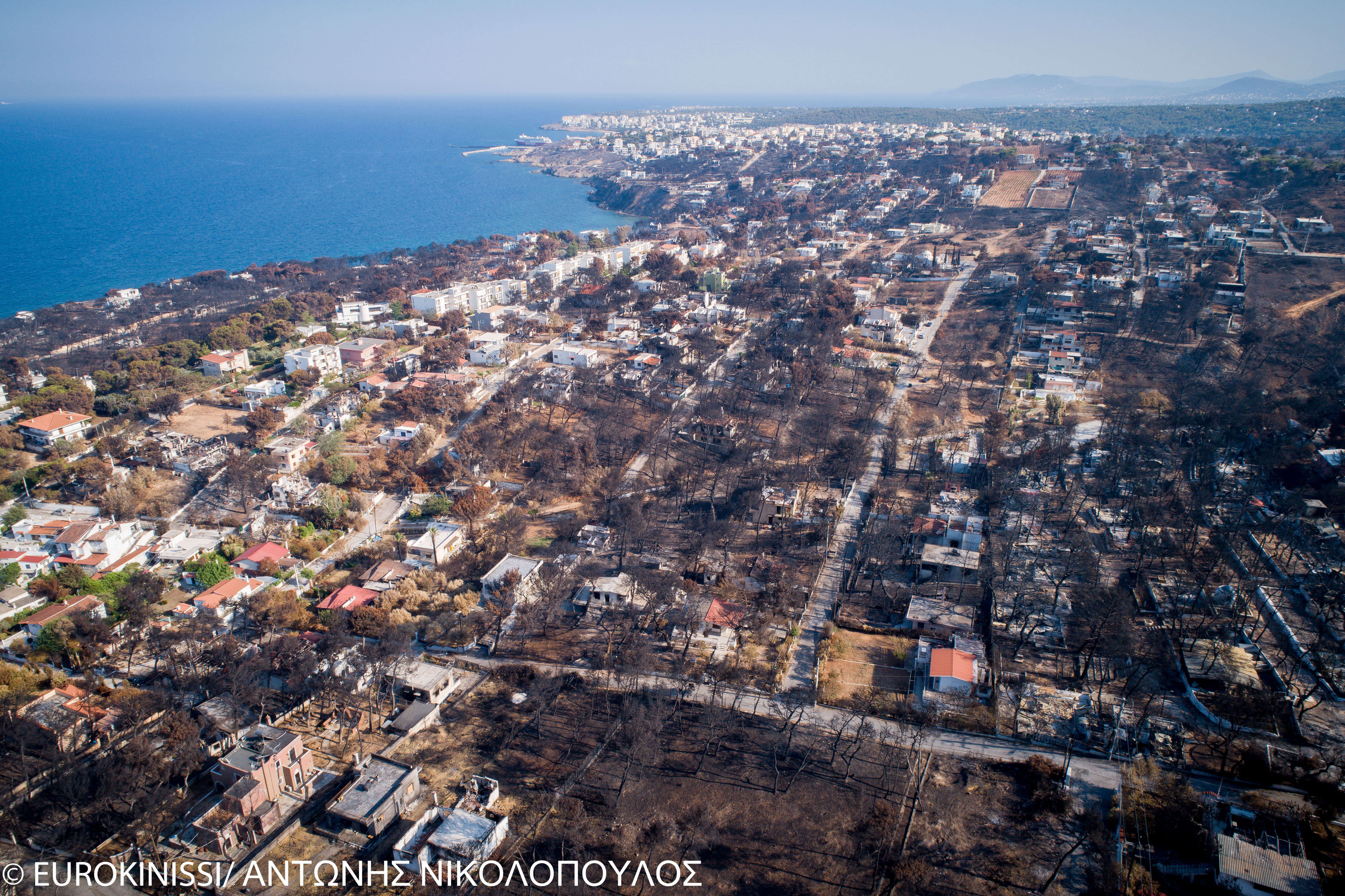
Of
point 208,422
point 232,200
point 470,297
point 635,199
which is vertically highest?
point 635,199

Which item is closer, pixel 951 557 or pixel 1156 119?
pixel 951 557

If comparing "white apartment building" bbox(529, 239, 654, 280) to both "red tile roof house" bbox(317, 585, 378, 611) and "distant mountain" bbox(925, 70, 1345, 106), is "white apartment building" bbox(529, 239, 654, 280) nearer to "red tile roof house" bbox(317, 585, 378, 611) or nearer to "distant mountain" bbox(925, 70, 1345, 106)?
"red tile roof house" bbox(317, 585, 378, 611)

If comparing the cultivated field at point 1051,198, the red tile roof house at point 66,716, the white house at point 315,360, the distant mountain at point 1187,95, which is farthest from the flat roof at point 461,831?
the distant mountain at point 1187,95

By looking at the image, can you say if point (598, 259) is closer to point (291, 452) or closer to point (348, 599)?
point (291, 452)

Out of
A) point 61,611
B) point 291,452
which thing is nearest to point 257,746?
point 61,611

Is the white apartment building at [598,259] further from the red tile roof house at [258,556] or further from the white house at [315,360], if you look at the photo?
the red tile roof house at [258,556]

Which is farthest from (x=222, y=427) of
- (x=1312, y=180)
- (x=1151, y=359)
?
(x=1312, y=180)
